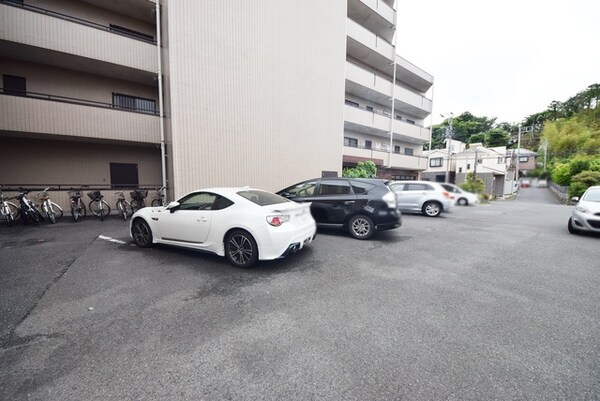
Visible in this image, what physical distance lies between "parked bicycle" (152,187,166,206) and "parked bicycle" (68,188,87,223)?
2.25m

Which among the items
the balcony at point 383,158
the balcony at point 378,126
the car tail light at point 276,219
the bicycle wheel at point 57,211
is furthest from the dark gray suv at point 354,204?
the balcony at point 378,126

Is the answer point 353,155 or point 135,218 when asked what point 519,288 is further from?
point 353,155

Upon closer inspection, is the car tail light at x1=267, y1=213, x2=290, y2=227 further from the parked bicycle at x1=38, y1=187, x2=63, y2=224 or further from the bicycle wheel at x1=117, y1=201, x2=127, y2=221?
the parked bicycle at x1=38, y1=187, x2=63, y2=224

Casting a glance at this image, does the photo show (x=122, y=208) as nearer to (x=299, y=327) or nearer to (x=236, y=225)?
(x=236, y=225)

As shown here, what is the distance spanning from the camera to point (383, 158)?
19141 mm

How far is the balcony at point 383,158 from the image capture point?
1725 centimetres

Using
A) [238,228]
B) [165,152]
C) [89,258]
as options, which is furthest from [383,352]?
[165,152]

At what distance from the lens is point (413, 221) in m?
8.92

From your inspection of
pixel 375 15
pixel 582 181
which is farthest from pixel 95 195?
pixel 582 181

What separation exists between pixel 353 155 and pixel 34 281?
A: 16474mm

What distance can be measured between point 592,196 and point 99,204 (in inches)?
628

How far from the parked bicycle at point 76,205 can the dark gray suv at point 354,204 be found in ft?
25.0

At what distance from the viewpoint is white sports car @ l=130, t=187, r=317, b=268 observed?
400 cm

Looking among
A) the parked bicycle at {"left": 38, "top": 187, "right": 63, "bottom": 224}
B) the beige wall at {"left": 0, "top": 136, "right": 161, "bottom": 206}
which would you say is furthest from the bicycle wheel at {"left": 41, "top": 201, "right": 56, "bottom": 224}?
the beige wall at {"left": 0, "top": 136, "right": 161, "bottom": 206}
